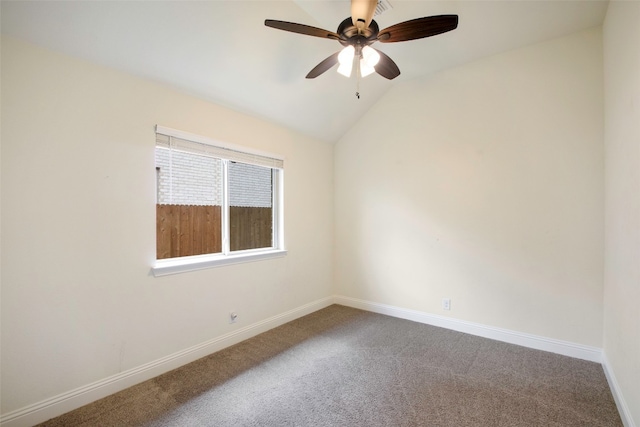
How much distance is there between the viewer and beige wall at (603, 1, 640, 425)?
1.59 m

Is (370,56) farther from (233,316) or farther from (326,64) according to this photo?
(233,316)

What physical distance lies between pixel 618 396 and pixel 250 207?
3.34 m

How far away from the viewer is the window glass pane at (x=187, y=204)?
2445 millimetres

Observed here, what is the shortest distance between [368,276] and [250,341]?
1732mm

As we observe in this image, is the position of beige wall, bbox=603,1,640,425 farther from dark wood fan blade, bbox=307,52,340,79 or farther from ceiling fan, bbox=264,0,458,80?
dark wood fan blade, bbox=307,52,340,79

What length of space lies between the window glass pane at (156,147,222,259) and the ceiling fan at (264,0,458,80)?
4.71 feet

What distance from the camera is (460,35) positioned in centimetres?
269

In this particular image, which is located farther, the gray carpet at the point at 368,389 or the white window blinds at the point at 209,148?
the white window blinds at the point at 209,148

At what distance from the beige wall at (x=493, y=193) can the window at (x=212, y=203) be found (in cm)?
129

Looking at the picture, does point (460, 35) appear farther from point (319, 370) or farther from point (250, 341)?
point (250, 341)

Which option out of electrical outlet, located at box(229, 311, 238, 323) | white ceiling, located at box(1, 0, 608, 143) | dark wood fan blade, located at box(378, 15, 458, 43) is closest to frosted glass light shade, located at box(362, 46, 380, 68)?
dark wood fan blade, located at box(378, 15, 458, 43)

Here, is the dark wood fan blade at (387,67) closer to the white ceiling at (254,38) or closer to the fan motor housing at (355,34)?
the fan motor housing at (355,34)

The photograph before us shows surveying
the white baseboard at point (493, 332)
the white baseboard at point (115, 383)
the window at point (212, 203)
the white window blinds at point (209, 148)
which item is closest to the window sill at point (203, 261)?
the window at point (212, 203)

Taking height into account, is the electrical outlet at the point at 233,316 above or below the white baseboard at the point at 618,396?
above
